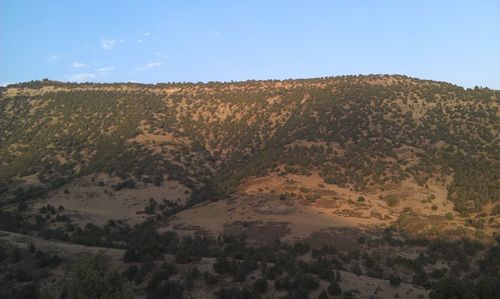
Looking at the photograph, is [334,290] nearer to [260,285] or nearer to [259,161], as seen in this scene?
[260,285]

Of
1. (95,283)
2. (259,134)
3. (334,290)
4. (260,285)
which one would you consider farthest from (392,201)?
(95,283)

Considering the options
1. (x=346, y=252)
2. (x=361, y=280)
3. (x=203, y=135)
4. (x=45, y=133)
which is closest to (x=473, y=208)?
(x=346, y=252)

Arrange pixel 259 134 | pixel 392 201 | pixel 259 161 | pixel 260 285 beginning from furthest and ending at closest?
1. pixel 259 134
2. pixel 259 161
3. pixel 392 201
4. pixel 260 285

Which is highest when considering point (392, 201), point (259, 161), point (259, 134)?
point (259, 134)

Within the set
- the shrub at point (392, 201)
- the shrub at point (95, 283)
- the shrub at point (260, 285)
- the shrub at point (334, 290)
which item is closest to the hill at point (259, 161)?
the shrub at point (392, 201)

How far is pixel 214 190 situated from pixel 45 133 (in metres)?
32.2

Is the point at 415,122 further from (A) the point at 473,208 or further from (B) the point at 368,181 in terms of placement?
(A) the point at 473,208

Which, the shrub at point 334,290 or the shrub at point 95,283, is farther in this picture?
the shrub at point 334,290

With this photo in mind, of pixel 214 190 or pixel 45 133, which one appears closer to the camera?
pixel 214 190

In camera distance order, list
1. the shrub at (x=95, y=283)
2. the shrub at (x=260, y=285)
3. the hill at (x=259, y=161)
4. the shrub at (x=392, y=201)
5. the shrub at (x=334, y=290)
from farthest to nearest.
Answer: the shrub at (x=392, y=201)
the hill at (x=259, y=161)
the shrub at (x=260, y=285)
the shrub at (x=334, y=290)
the shrub at (x=95, y=283)

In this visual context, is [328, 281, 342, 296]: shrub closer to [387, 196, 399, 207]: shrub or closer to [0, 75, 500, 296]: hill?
[0, 75, 500, 296]: hill

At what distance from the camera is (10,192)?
177 feet

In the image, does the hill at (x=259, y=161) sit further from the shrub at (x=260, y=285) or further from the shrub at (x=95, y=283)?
the shrub at (x=95, y=283)

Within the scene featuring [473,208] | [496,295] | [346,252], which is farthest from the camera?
[473,208]
